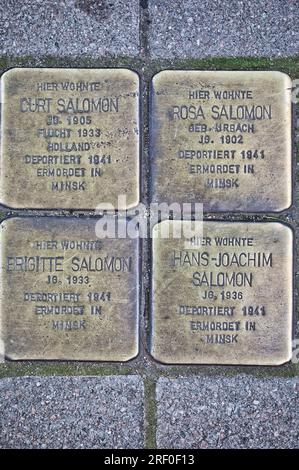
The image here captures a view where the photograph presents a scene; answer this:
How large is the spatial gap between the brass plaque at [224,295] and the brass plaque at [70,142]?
0.20 m

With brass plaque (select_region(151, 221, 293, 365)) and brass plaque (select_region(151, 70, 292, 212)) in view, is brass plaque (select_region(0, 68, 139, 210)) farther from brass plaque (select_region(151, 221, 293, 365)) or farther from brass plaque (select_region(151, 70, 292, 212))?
brass plaque (select_region(151, 221, 293, 365))

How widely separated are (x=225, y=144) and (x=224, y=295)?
406mm

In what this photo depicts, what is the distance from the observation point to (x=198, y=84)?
4.83ft

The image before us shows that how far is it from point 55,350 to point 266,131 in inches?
32.4

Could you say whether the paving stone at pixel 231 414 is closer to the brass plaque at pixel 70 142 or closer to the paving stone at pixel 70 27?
the brass plaque at pixel 70 142

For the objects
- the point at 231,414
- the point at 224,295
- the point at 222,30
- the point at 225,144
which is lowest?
the point at 231,414

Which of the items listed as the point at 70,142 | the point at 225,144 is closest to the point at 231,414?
the point at 225,144

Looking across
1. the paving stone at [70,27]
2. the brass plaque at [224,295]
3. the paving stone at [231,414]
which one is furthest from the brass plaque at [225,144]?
the paving stone at [231,414]

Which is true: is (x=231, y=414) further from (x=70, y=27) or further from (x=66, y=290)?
(x=70, y=27)

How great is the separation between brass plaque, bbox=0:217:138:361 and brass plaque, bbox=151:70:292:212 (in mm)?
234

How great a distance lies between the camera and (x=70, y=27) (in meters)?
1.50
